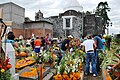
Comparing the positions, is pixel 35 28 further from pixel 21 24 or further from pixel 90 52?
pixel 90 52

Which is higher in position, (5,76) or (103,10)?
(103,10)

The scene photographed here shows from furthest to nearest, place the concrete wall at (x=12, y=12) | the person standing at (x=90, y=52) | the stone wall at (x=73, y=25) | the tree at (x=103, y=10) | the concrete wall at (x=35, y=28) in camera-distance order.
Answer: the tree at (x=103, y=10), the stone wall at (x=73, y=25), the concrete wall at (x=35, y=28), the concrete wall at (x=12, y=12), the person standing at (x=90, y=52)

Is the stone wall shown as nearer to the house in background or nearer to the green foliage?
the house in background

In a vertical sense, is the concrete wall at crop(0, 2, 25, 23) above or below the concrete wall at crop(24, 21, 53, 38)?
above

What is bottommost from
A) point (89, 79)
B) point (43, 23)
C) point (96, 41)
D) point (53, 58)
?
point (89, 79)

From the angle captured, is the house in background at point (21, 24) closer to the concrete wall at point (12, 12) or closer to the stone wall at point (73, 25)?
the concrete wall at point (12, 12)

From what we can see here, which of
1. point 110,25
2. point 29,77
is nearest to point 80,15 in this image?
point 110,25

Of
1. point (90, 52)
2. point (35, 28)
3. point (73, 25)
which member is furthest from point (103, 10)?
point (90, 52)

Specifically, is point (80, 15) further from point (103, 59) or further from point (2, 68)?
point (2, 68)

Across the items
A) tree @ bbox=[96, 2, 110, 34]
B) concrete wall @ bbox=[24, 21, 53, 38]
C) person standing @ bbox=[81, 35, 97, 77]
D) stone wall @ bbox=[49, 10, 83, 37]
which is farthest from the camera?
tree @ bbox=[96, 2, 110, 34]

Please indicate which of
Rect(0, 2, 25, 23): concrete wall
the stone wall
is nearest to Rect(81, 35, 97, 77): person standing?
Rect(0, 2, 25, 23): concrete wall

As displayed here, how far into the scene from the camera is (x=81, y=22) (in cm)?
3988

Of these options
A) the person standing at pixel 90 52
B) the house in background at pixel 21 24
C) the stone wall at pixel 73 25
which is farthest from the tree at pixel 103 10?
the person standing at pixel 90 52

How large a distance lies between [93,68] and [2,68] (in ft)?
17.4
